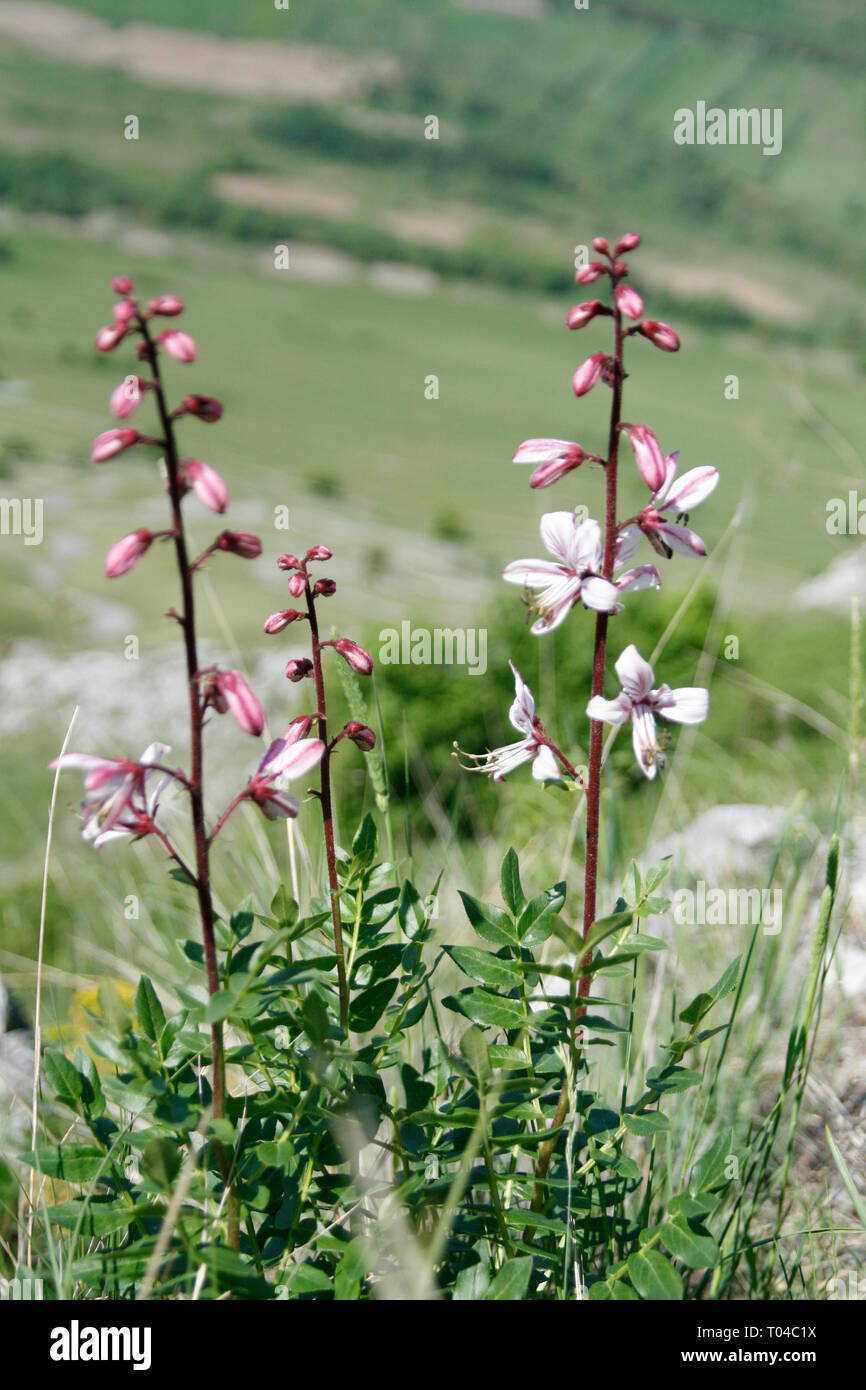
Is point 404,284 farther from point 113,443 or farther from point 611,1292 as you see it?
point 611,1292

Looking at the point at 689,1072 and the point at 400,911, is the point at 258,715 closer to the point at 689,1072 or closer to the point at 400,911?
the point at 400,911

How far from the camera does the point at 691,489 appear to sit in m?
1.18

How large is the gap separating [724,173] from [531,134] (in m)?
3.55

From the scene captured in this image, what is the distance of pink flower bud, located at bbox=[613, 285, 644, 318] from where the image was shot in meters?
1.10

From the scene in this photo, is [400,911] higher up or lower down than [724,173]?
lower down

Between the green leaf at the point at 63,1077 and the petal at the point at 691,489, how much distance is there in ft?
2.70

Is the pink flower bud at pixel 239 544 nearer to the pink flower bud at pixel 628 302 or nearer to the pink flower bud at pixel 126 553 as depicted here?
the pink flower bud at pixel 126 553

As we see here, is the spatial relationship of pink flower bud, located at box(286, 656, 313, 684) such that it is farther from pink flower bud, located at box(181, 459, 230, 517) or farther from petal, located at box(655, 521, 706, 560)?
petal, located at box(655, 521, 706, 560)

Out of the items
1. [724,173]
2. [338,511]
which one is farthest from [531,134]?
[338,511]

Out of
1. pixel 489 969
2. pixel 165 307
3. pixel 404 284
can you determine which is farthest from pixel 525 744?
pixel 404 284

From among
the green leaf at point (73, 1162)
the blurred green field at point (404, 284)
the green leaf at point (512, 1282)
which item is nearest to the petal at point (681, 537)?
the green leaf at point (512, 1282)

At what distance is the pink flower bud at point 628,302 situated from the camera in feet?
3.60
